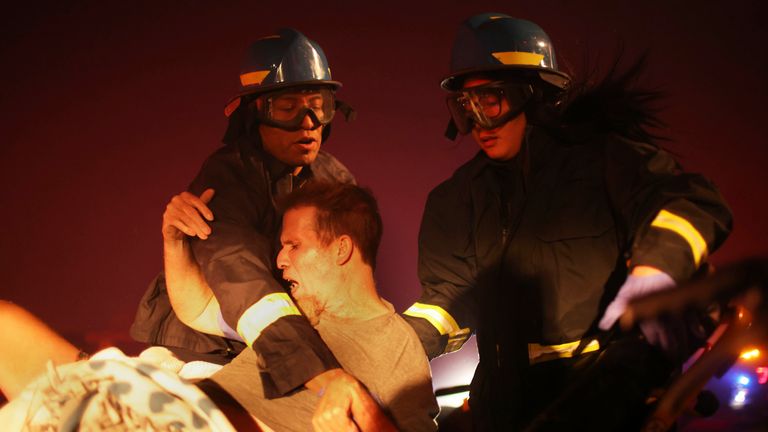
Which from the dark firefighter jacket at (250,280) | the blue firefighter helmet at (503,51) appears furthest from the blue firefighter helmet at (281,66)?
the blue firefighter helmet at (503,51)

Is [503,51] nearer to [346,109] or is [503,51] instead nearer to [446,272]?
[346,109]

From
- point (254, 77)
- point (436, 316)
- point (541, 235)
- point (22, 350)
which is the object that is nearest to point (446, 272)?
point (436, 316)

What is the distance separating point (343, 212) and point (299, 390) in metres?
0.64

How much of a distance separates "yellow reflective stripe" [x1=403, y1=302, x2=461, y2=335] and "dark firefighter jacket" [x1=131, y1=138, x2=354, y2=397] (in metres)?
0.55

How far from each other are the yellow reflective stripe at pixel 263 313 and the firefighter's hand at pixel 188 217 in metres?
0.44

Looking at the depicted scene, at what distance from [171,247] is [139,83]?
44.4 inches

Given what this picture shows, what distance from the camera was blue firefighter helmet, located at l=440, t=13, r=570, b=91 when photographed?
108 inches

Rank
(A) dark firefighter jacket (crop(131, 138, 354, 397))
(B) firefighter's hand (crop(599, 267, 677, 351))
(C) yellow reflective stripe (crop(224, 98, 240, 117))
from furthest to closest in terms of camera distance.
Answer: (C) yellow reflective stripe (crop(224, 98, 240, 117))
(A) dark firefighter jacket (crop(131, 138, 354, 397))
(B) firefighter's hand (crop(599, 267, 677, 351))

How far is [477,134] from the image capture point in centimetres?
276

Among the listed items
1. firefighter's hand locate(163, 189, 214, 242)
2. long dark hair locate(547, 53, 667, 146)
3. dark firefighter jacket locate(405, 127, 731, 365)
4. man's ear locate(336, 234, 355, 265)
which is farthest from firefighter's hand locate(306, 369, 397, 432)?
long dark hair locate(547, 53, 667, 146)

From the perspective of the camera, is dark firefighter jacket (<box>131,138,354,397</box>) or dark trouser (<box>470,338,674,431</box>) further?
dark firefighter jacket (<box>131,138,354,397</box>)

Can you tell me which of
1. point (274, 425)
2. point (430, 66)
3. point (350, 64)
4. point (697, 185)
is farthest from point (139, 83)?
point (697, 185)

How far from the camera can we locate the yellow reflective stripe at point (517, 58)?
2.74 metres

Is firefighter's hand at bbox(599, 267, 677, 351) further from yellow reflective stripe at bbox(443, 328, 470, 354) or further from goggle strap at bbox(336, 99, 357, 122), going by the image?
goggle strap at bbox(336, 99, 357, 122)
